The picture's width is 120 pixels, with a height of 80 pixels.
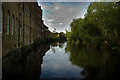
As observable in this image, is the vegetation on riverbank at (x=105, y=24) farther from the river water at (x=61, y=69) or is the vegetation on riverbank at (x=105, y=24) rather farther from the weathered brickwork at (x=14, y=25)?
the weathered brickwork at (x=14, y=25)

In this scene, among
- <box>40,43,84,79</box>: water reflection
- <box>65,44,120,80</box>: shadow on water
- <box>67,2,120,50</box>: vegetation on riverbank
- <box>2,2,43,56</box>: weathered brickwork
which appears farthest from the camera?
<box>67,2,120,50</box>: vegetation on riverbank

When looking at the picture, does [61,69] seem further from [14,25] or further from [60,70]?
[14,25]

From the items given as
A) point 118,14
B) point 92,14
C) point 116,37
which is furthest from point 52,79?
point 92,14

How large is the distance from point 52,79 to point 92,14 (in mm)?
20624

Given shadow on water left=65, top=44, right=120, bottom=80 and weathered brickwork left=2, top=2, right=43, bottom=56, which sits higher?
weathered brickwork left=2, top=2, right=43, bottom=56

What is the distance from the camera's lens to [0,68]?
19.6 ft

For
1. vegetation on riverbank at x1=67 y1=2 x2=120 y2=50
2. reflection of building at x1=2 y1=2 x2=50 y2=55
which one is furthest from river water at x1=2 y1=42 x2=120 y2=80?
vegetation on riverbank at x1=67 y1=2 x2=120 y2=50

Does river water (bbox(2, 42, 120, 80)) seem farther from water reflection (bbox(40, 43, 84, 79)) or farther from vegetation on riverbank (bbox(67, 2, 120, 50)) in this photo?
vegetation on riverbank (bbox(67, 2, 120, 50))

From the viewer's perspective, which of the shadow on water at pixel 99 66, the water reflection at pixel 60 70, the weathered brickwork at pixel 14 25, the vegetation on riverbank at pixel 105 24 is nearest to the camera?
the shadow on water at pixel 99 66

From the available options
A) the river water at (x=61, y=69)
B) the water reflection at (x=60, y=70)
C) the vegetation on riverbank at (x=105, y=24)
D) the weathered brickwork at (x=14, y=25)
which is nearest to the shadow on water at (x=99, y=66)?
the river water at (x=61, y=69)

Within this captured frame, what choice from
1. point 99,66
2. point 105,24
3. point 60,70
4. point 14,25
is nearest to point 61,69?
point 60,70

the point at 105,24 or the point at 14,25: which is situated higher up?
the point at 105,24

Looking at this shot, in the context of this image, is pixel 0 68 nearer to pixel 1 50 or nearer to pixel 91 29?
pixel 1 50

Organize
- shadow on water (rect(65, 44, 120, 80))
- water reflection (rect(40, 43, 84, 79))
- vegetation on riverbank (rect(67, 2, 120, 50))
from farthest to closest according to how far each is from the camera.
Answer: vegetation on riverbank (rect(67, 2, 120, 50)), water reflection (rect(40, 43, 84, 79)), shadow on water (rect(65, 44, 120, 80))
